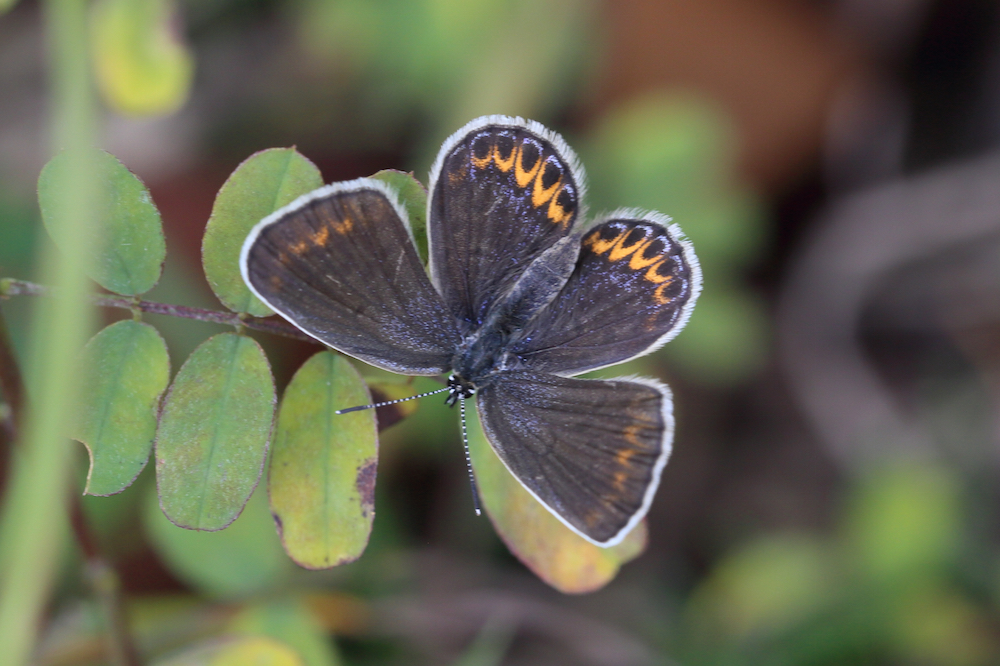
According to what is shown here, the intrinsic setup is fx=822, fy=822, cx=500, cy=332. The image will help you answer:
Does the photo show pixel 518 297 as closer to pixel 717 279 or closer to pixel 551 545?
pixel 551 545

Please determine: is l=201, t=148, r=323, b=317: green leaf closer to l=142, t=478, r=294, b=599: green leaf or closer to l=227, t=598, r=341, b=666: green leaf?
l=142, t=478, r=294, b=599: green leaf

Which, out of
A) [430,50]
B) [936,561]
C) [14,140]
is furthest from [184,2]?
[936,561]

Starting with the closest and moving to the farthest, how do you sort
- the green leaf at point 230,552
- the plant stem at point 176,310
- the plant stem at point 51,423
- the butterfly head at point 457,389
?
1. the plant stem at point 51,423
2. the plant stem at point 176,310
3. the butterfly head at point 457,389
4. the green leaf at point 230,552

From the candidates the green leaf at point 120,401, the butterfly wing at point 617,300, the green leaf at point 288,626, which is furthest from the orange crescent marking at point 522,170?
the green leaf at point 288,626

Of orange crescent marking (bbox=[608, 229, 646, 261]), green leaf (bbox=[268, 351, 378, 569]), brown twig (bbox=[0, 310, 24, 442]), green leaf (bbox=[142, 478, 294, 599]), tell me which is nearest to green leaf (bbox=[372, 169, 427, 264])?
green leaf (bbox=[268, 351, 378, 569])

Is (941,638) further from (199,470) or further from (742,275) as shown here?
(199,470)

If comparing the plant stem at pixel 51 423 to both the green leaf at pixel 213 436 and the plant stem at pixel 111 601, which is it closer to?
the green leaf at pixel 213 436
